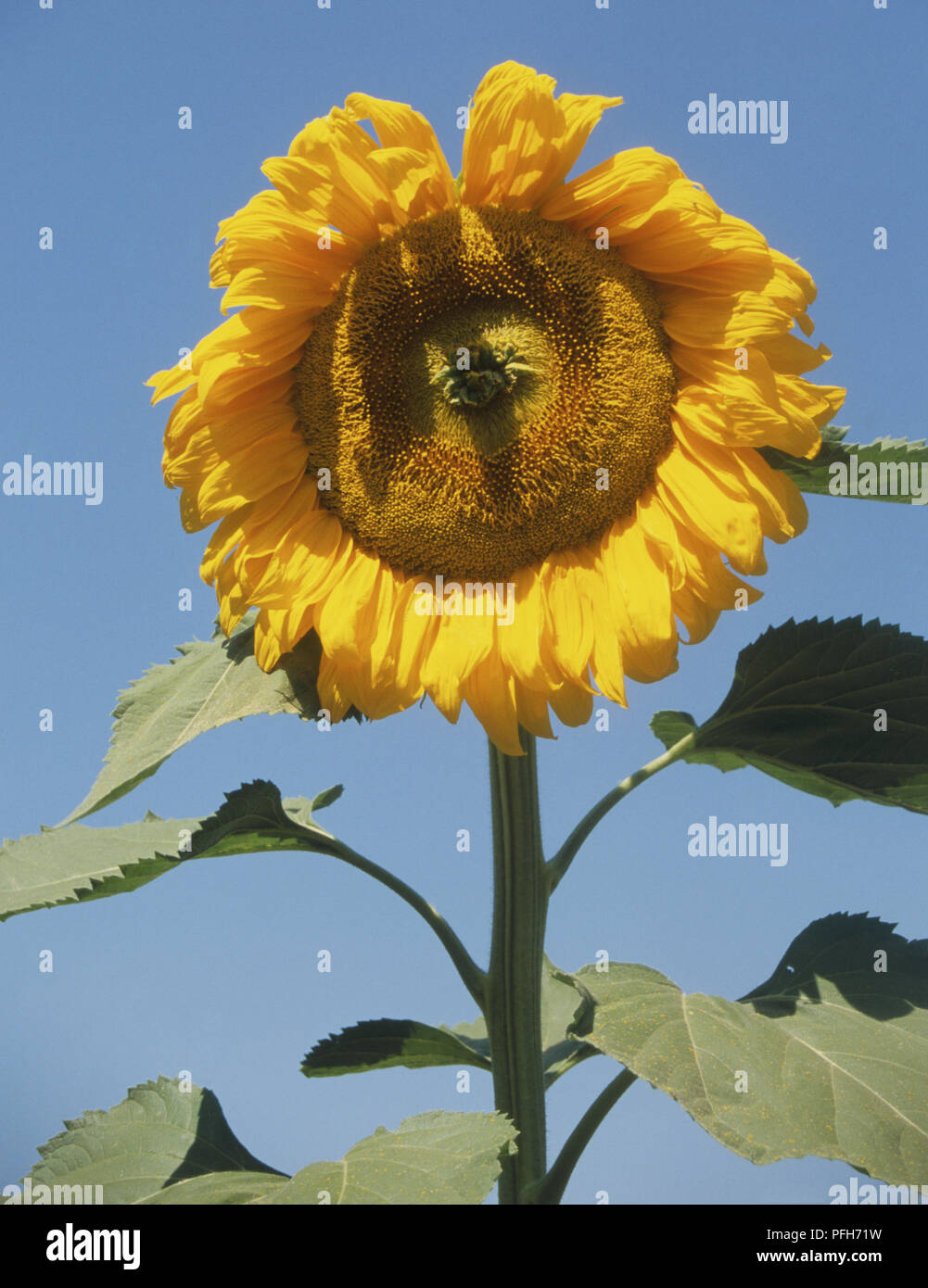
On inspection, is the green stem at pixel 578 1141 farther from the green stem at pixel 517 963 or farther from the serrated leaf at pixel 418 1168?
the serrated leaf at pixel 418 1168

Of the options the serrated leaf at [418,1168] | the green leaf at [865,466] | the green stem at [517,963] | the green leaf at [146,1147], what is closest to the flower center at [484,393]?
the green leaf at [865,466]

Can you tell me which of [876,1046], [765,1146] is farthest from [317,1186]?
[876,1046]

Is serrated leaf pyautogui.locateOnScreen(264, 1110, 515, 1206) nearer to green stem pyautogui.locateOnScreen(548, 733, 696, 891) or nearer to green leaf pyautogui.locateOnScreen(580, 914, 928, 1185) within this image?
green leaf pyautogui.locateOnScreen(580, 914, 928, 1185)

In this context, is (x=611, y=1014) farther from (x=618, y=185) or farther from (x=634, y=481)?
(x=618, y=185)

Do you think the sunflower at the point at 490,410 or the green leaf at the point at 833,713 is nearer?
the sunflower at the point at 490,410

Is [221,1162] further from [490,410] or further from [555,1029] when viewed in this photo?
[490,410]
